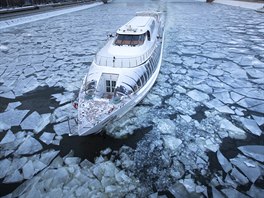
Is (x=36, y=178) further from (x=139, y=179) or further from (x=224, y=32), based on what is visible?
(x=224, y=32)

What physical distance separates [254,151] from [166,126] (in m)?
2.55

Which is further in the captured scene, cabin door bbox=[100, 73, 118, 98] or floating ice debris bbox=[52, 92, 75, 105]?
floating ice debris bbox=[52, 92, 75, 105]

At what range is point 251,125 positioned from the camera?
21.2 ft

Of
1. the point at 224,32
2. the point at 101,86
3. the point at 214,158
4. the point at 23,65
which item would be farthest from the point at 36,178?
the point at 224,32

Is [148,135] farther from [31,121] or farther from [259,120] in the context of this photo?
[31,121]

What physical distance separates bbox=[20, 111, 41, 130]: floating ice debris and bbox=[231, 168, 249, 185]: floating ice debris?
603 centimetres

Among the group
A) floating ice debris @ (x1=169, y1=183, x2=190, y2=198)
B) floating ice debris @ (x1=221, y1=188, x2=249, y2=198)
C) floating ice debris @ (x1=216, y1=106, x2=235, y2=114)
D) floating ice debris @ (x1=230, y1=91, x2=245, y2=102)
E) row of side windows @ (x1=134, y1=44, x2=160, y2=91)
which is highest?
row of side windows @ (x1=134, y1=44, x2=160, y2=91)

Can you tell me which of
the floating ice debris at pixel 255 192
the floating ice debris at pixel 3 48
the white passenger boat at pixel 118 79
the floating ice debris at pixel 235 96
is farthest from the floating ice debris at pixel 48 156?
the floating ice debris at pixel 3 48

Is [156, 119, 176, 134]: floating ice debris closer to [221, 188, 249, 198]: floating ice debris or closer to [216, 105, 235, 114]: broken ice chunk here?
[216, 105, 235, 114]: broken ice chunk

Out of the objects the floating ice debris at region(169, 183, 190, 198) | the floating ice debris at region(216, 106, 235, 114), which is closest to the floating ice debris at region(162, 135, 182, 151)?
the floating ice debris at region(169, 183, 190, 198)

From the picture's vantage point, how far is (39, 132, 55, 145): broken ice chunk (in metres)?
6.01

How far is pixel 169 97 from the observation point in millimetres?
8070

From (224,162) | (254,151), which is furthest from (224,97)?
(224,162)

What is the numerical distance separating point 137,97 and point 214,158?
302cm
